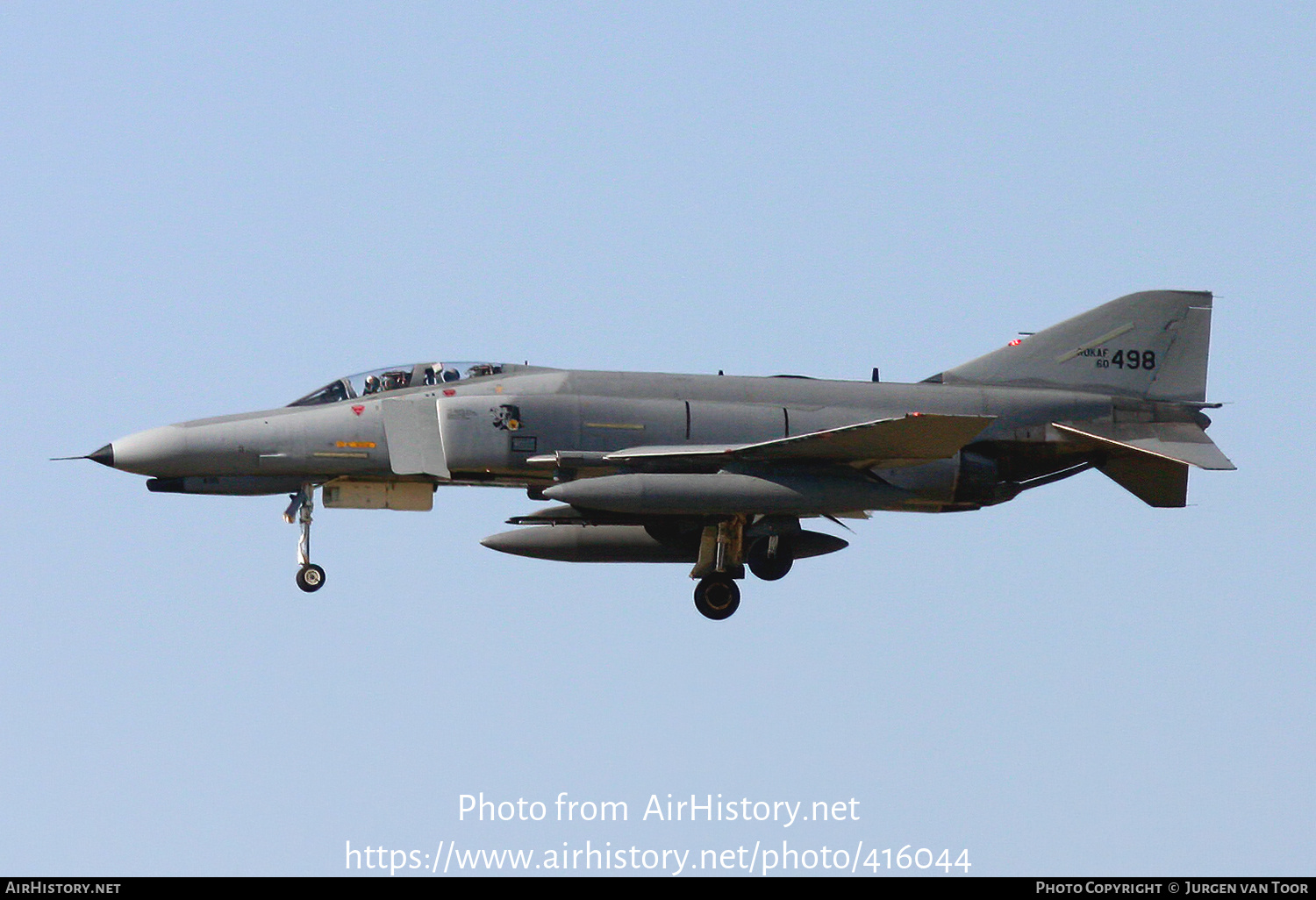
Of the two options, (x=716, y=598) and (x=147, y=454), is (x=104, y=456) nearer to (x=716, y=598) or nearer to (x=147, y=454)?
(x=147, y=454)

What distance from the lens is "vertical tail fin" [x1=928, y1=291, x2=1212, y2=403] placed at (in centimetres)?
2686

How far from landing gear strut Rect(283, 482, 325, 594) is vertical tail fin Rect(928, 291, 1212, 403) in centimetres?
815

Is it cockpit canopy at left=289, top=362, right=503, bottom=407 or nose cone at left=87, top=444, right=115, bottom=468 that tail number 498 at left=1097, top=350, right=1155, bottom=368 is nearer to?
cockpit canopy at left=289, top=362, right=503, bottom=407

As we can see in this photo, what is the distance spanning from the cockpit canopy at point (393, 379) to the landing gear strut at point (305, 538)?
113cm

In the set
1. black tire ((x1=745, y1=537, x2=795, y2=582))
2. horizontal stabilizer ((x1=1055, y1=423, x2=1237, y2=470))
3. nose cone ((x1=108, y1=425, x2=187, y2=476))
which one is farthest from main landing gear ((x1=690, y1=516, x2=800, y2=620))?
nose cone ((x1=108, y1=425, x2=187, y2=476))

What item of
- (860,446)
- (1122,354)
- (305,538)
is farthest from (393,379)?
(1122,354)

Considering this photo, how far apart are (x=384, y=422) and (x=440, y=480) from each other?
975 millimetres

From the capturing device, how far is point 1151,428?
2642cm

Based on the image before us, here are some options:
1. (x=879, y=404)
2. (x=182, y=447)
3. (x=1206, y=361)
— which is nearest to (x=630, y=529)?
(x=879, y=404)

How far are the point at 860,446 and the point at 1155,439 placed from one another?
435cm

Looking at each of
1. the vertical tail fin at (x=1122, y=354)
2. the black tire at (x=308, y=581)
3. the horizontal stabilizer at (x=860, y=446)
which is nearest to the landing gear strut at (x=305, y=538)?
the black tire at (x=308, y=581)

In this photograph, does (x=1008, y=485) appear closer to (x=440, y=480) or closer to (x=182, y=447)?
(x=440, y=480)

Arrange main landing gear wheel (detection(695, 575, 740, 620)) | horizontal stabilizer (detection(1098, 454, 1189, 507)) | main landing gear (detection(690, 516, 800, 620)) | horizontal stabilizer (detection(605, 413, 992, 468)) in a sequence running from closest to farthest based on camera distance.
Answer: horizontal stabilizer (detection(605, 413, 992, 468)) → main landing gear (detection(690, 516, 800, 620)) → main landing gear wheel (detection(695, 575, 740, 620)) → horizontal stabilizer (detection(1098, 454, 1189, 507))

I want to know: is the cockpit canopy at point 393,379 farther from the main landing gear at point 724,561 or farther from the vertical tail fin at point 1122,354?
the vertical tail fin at point 1122,354
